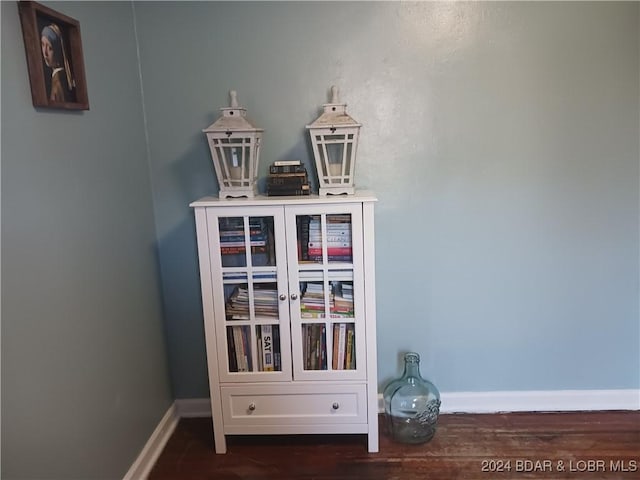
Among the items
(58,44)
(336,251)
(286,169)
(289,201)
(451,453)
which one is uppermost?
(58,44)

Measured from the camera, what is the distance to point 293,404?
2.19m

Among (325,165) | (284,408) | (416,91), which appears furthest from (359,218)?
(284,408)

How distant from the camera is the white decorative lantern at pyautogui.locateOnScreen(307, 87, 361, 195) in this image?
206cm

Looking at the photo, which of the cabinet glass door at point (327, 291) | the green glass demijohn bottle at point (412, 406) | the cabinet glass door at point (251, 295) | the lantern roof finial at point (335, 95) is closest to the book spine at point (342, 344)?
the cabinet glass door at point (327, 291)

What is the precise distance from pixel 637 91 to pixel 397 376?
1679mm

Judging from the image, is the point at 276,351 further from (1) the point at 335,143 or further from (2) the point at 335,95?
(2) the point at 335,95

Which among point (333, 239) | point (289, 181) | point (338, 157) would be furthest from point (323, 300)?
point (338, 157)

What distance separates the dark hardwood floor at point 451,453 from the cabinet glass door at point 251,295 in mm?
365

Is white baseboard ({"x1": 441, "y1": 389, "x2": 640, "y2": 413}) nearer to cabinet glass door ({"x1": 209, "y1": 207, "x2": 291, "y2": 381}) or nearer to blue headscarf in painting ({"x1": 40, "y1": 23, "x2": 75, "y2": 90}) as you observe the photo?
cabinet glass door ({"x1": 209, "y1": 207, "x2": 291, "y2": 381})

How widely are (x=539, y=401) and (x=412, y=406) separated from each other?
2.22 ft

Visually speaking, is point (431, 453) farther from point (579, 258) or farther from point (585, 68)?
point (585, 68)

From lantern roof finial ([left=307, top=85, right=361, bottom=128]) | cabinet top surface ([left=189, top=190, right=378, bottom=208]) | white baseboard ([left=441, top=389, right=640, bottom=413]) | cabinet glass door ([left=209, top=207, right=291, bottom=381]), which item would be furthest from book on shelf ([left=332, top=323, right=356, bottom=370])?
lantern roof finial ([left=307, top=85, right=361, bottom=128])

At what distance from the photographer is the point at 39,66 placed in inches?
57.2

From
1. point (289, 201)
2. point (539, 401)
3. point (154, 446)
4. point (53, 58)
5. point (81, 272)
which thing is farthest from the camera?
point (539, 401)
